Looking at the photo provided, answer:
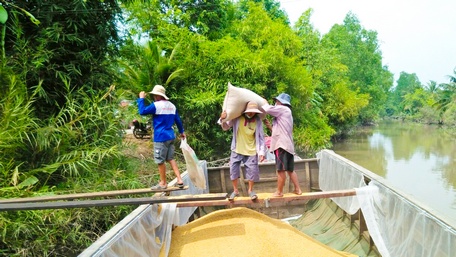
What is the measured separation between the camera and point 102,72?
491cm

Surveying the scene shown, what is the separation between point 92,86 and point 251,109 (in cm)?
260

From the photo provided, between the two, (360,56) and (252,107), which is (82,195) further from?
(360,56)

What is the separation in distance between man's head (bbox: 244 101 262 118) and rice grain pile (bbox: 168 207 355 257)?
3.16 ft

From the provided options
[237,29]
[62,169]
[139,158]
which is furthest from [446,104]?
[62,169]

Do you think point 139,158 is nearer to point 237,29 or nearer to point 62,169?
point 62,169

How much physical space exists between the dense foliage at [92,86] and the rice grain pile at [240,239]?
4.31 ft

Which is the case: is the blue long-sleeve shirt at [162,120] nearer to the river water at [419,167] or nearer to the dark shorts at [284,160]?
the dark shorts at [284,160]

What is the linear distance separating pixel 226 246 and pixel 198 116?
18.3 feet

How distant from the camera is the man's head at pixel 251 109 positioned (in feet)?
10.7

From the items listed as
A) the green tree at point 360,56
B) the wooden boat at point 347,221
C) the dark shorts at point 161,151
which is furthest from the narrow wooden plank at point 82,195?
the green tree at point 360,56

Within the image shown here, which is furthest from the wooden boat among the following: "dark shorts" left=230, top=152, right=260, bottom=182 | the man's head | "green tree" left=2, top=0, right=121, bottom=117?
"green tree" left=2, top=0, right=121, bottom=117

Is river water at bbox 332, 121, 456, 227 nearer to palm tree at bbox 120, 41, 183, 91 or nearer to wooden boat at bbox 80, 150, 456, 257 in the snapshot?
wooden boat at bbox 80, 150, 456, 257

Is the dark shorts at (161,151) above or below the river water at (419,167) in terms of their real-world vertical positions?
above

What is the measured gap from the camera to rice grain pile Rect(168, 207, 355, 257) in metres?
2.64
